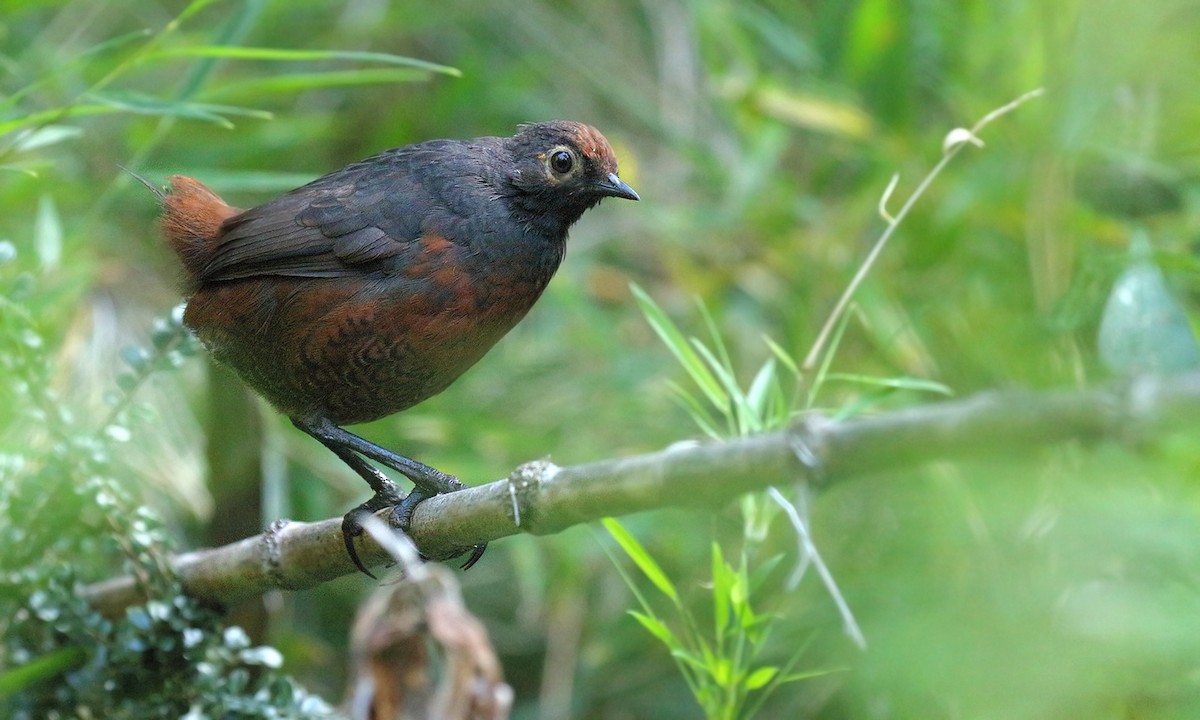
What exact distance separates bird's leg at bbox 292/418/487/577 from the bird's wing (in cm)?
46

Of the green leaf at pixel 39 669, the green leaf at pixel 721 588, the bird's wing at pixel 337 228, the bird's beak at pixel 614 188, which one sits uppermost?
the bird's wing at pixel 337 228

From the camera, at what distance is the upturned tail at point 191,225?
343 centimetres

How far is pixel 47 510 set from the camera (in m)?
2.79

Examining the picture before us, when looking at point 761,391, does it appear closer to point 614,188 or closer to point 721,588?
point 721,588

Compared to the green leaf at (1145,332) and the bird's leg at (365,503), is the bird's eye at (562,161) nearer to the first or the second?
the bird's leg at (365,503)

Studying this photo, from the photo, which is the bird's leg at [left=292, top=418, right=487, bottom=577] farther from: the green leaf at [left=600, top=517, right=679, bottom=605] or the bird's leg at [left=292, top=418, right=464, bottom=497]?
the green leaf at [left=600, top=517, right=679, bottom=605]

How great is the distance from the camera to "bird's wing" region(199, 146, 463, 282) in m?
3.18

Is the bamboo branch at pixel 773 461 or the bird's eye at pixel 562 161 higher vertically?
the bird's eye at pixel 562 161

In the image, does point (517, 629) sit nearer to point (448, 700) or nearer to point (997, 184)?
point (448, 700)

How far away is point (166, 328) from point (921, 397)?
270 centimetres

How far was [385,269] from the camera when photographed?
3.15 meters

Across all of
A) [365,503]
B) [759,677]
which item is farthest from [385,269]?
[759,677]

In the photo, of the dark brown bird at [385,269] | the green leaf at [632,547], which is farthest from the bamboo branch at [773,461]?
the dark brown bird at [385,269]

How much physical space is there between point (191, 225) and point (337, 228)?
0.52 meters
